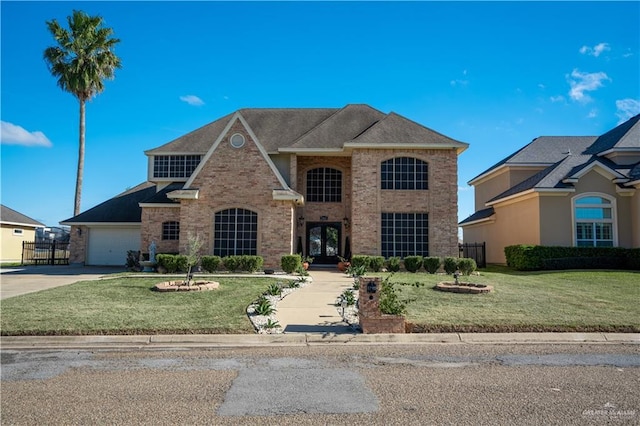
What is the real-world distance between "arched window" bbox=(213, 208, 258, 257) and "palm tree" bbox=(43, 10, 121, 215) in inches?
667

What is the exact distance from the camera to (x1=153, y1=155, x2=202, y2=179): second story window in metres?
26.3

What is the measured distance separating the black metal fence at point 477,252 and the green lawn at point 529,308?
1136 cm

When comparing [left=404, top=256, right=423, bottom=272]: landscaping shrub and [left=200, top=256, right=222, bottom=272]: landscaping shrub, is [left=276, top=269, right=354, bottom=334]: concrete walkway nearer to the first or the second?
[left=200, top=256, right=222, bottom=272]: landscaping shrub

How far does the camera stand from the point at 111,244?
88.7 ft

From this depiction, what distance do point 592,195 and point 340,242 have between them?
13.4 metres

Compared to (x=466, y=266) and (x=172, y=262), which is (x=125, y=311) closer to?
(x=172, y=262)

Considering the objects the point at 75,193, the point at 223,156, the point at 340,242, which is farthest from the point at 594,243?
the point at 75,193

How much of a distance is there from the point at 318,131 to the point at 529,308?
56.3 ft

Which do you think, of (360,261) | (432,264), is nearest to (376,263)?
(360,261)

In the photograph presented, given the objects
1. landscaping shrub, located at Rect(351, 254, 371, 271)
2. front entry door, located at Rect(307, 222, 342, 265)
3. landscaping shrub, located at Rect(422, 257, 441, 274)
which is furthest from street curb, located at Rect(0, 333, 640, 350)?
front entry door, located at Rect(307, 222, 342, 265)

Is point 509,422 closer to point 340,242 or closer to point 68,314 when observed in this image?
point 68,314

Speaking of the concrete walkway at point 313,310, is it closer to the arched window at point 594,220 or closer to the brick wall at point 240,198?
the brick wall at point 240,198

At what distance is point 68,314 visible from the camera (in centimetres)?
1018

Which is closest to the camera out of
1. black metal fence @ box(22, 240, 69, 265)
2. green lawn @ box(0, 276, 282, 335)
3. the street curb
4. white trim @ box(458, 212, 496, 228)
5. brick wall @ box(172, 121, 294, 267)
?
the street curb
